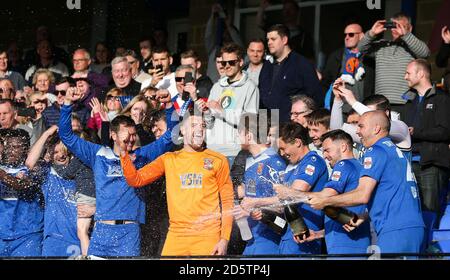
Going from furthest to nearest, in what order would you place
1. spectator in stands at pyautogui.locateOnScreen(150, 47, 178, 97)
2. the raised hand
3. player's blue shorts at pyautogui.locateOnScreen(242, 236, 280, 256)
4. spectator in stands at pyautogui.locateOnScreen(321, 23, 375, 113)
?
spectator in stands at pyautogui.locateOnScreen(150, 47, 178, 97) < spectator in stands at pyautogui.locateOnScreen(321, 23, 375, 113) < the raised hand < player's blue shorts at pyautogui.locateOnScreen(242, 236, 280, 256)

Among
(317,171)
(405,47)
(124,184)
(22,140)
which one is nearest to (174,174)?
(124,184)

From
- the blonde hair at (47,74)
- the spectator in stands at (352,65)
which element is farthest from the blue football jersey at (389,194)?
the blonde hair at (47,74)

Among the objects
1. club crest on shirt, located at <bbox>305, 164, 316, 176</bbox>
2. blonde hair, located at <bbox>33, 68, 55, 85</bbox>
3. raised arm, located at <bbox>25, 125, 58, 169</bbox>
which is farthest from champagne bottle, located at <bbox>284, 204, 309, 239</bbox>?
blonde hair, located at <bbox>33, 68, 55, 85</bbox>

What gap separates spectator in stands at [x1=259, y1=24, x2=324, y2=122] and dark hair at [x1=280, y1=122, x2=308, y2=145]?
1.13m

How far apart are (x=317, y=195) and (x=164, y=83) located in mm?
3380

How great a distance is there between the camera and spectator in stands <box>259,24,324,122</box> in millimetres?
10086

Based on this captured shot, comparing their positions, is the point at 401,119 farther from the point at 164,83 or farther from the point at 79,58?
the point at 79,58

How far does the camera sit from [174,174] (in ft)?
28.9

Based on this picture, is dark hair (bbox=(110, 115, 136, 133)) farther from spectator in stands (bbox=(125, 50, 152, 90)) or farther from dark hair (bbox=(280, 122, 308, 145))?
spectator in stands (bbox=(125, 50, 152, 90))

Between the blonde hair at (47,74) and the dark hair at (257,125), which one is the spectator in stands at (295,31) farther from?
the blonde hair at (47,74)

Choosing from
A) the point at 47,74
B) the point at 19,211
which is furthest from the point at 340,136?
the point at 47,74

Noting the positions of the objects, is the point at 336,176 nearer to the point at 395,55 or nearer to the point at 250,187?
the point at 250,187

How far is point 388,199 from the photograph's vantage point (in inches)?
314

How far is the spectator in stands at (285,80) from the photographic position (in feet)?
33.1
